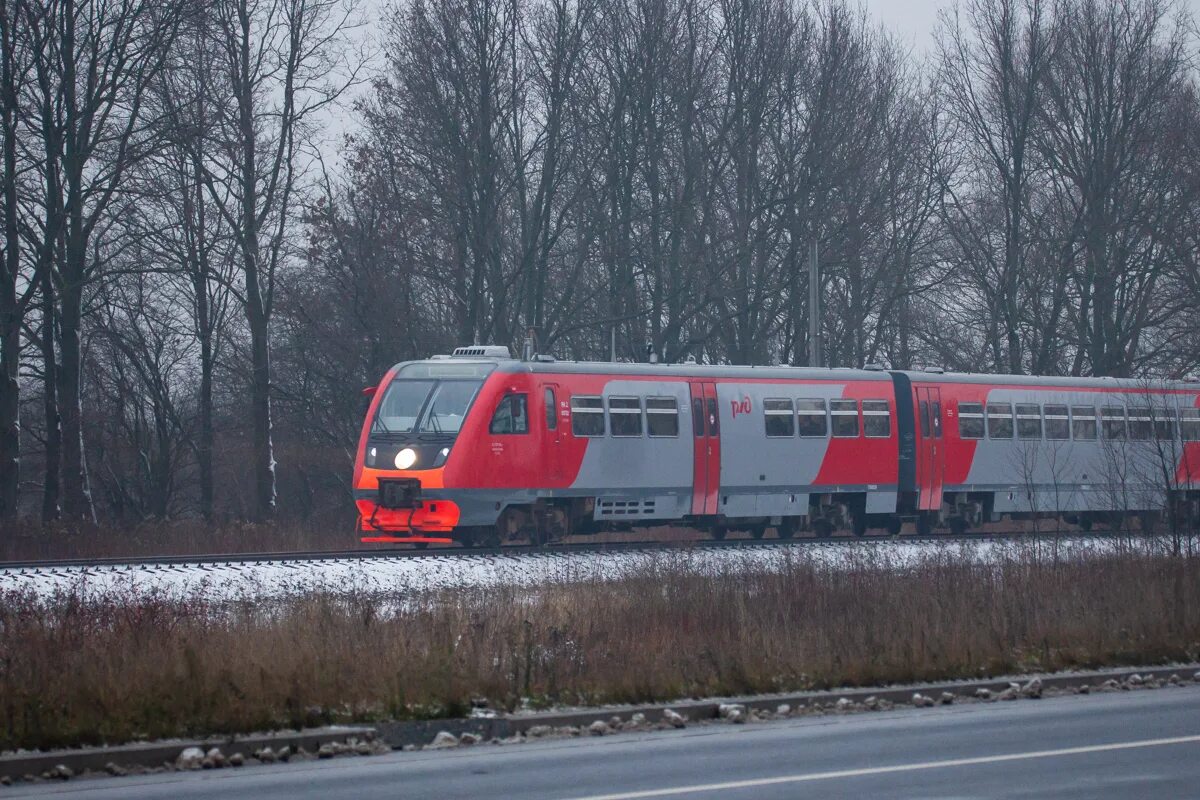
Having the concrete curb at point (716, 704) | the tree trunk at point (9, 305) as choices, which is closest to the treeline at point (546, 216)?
the tree trunk at point (9, 305)

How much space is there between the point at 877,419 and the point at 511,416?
8.68m

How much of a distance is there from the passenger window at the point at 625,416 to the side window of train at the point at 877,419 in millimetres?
5591

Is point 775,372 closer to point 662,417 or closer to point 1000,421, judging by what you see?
point 662,417

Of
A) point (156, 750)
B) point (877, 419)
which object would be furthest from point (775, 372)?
point (156, 750)

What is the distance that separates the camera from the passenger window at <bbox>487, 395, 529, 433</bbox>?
86.2ft

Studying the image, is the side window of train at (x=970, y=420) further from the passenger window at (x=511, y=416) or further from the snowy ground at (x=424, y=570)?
the passenger window at (x=511, y=416)

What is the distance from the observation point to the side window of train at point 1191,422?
35.3 meters

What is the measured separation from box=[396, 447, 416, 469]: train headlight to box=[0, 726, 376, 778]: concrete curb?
→ 15.2 meters

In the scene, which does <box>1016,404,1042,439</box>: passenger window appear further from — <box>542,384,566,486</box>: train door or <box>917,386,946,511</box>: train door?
<box>542,384,566,486</box>: train door

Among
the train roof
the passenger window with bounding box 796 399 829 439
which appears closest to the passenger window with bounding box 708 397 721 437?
the train roof

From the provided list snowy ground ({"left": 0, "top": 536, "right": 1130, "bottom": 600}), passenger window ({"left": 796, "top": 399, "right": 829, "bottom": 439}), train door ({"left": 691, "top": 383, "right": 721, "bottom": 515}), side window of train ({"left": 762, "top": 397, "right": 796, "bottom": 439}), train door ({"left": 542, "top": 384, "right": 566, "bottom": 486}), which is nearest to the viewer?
snowy ground ({"left": 0, "top": 536, "right": 1130, "bottom": 600})

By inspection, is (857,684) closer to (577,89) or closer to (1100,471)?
(1100,471)

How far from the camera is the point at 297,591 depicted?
1825 cm

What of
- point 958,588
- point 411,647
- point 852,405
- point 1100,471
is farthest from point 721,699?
point 1100,471
